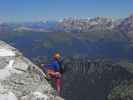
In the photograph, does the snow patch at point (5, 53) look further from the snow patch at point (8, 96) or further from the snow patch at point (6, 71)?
the snow patch at point (8, 96)

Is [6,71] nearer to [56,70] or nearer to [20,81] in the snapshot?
[20,81]

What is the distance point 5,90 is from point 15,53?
8.45 ft

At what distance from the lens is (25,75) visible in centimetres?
1535

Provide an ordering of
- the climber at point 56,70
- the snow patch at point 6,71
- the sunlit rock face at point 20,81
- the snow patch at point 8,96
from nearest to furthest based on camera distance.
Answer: the snow patch at point 8,96 → the sunlit rock face at point 20,81 → the snow patch at point 6,71 → the climber at point 56,70

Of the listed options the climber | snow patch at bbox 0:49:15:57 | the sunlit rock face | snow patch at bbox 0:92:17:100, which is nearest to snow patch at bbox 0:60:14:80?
the sunlit rock face

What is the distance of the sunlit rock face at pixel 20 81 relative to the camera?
1444cm

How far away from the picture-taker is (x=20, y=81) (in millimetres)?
14930

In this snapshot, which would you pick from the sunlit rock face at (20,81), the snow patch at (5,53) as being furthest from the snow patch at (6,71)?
the snow patch at (5,53)

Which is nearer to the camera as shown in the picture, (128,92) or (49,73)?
(49,73)

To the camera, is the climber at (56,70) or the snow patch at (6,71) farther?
the climber at (56,70)

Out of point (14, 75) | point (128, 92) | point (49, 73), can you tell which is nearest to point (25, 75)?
point (14, 75)

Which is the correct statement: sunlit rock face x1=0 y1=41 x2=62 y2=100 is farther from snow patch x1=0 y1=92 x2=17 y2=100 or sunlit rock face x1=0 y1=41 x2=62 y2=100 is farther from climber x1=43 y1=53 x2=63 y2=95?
climber x1=43 y1=53 x2=63 y2=95

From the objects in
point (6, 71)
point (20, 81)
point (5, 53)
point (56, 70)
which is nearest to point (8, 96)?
point (20, 81)

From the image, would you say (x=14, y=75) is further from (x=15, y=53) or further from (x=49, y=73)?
(x=49, y=73)
